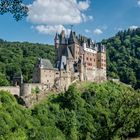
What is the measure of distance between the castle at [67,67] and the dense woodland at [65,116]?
2.32 meters

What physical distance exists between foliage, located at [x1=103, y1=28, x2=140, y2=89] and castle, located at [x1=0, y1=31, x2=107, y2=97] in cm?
2632

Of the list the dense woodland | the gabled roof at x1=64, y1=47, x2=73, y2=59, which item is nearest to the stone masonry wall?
the dense woodland

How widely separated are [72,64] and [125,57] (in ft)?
181

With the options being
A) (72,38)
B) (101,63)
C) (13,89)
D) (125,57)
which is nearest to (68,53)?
(72,38)

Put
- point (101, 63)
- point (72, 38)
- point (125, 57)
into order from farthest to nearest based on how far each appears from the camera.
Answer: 1. point (125, 57)
2. point (101, 63)
3. point (72, 38)

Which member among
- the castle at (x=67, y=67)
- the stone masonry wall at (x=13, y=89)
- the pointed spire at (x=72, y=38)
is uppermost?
the pointed spire at (x=72, y=38)

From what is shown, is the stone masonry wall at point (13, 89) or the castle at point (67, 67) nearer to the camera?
the stone masonry wall at point (13, 89)

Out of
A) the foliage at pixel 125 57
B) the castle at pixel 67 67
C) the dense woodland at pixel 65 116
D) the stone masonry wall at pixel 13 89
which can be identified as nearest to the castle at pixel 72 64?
the castle at pixel 67 67

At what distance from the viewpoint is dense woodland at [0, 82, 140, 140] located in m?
53.1

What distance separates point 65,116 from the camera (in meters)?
63.3

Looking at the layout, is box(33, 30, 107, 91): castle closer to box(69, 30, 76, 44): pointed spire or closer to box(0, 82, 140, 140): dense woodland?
box(69, 30, 76, 44): pointed spire

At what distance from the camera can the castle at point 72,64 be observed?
66.3 metres

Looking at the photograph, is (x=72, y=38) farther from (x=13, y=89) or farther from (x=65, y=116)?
(x=13, y=89)

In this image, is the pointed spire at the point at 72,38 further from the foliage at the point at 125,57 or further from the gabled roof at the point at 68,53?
the foliage at the point at 125,57
